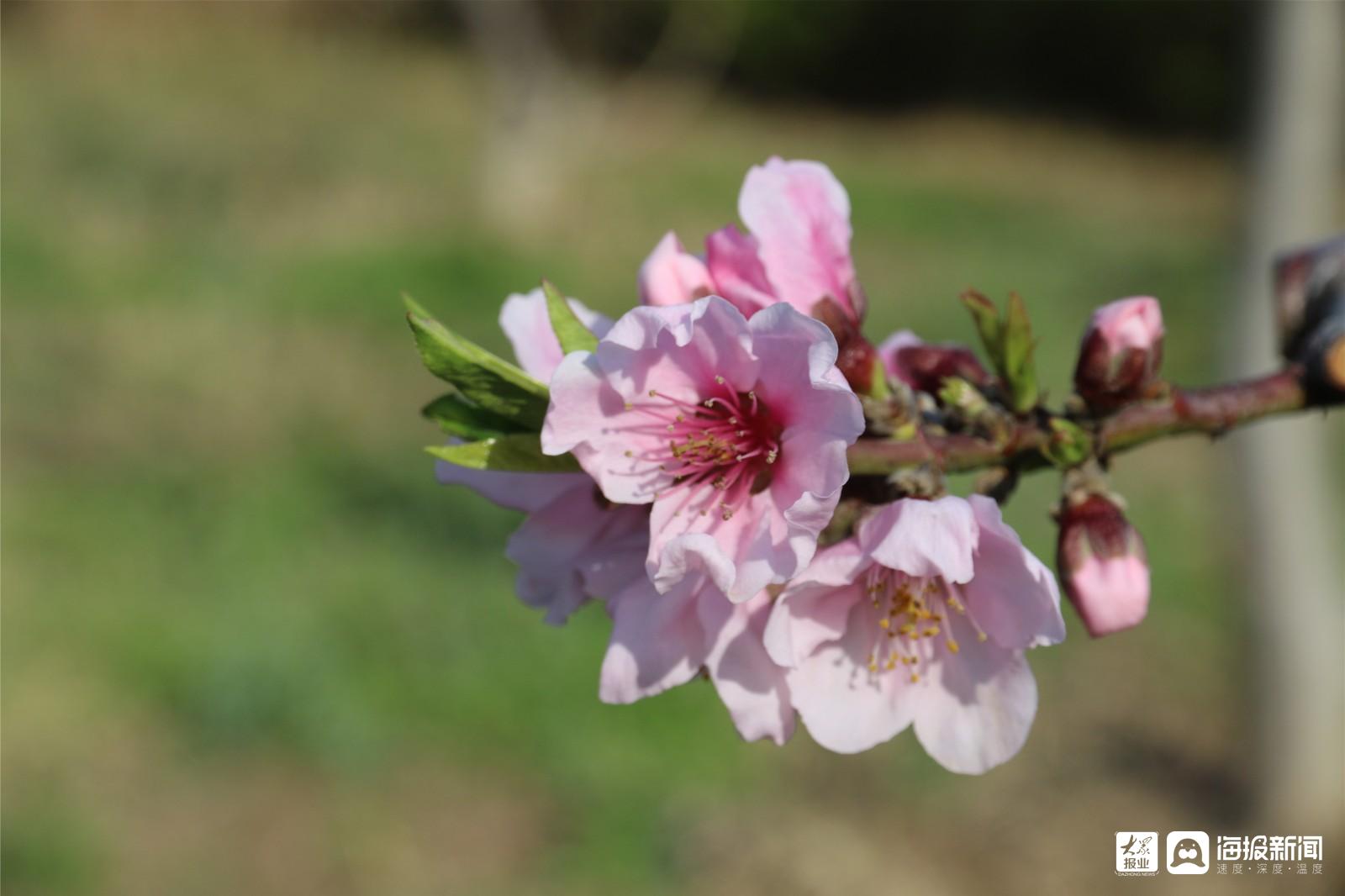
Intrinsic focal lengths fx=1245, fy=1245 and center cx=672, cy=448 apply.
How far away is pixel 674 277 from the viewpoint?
1.04 metres

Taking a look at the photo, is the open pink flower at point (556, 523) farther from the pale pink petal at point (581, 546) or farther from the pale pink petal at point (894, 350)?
the pale pink petal at point (894, 350)

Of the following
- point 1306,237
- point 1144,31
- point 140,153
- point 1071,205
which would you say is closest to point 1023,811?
point 1306,237

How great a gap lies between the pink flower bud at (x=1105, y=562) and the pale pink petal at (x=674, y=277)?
0.37m

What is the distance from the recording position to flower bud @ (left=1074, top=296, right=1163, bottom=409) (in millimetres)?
1041

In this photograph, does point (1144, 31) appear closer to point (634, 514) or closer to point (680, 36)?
point (680, 36)

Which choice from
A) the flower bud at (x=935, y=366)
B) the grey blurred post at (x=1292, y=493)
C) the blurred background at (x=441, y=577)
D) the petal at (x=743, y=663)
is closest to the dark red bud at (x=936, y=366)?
the flower bud at (x=935, y=366)

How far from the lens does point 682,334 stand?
93 centimetres

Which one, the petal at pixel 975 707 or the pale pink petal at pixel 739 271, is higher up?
the pale pink petal at pixel 739 271

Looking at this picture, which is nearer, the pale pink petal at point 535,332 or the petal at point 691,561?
the petal at point 691,561

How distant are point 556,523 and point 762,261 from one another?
0.28 metres

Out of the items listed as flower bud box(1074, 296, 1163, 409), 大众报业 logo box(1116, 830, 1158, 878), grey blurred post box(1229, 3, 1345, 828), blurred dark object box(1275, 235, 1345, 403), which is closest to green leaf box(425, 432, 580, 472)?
flower bud box(1074, 296, 1163, 409)

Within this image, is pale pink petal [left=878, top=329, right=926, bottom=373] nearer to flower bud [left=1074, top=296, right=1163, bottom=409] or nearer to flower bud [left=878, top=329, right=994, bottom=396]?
flower bud [left=878, top=329, right=994, bottom=396]

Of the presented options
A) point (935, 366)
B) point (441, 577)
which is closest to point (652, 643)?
point (935, 366)

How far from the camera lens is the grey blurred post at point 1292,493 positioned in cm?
412
